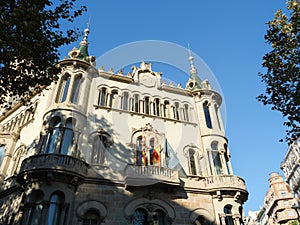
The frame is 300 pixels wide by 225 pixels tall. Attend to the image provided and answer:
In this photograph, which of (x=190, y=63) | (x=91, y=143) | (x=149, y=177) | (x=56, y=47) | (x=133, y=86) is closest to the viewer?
(x=56, y=47)

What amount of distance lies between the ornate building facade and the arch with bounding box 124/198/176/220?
2.3 inches

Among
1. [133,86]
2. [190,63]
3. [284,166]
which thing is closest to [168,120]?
[133,86]

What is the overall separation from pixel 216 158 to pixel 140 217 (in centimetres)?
781

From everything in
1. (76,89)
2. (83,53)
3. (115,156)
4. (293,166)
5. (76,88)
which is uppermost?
(293,166)

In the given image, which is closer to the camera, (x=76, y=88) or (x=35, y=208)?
(x=35, y=208)

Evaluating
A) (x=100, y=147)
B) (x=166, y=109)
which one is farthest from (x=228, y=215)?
(x=166, y=109)

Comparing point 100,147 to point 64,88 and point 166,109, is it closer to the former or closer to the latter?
point 64,88

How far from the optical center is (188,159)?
61.1 ft

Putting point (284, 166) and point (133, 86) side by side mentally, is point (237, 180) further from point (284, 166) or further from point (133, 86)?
point (284, 166)

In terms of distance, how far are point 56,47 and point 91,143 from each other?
720 centimetres

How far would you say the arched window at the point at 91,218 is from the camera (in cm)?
1363

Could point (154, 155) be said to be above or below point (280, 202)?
below

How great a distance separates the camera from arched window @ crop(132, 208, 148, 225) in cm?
1454

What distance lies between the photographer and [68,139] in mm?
15984
